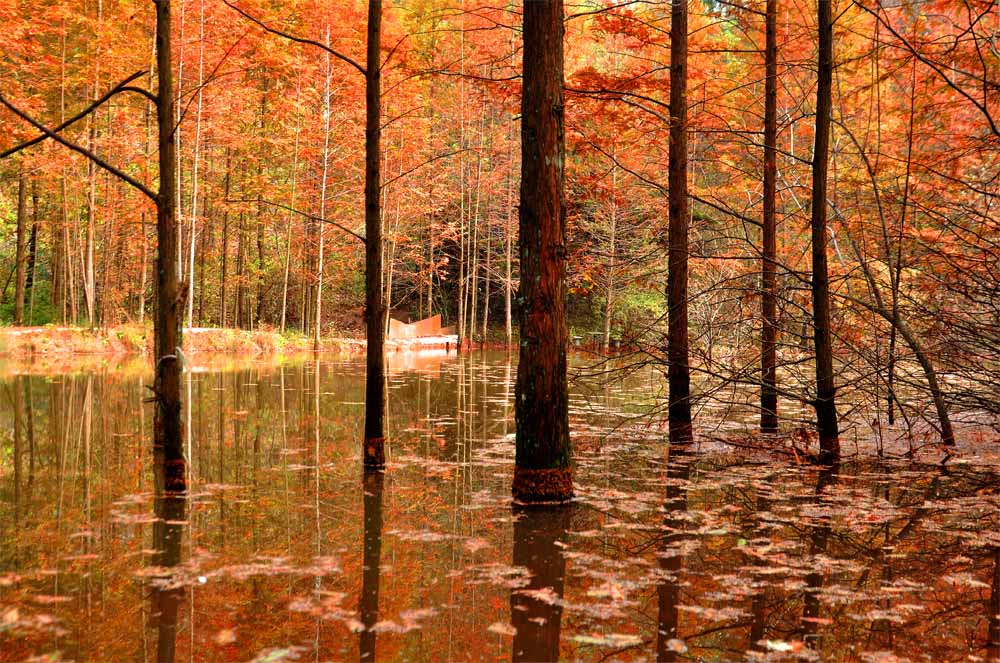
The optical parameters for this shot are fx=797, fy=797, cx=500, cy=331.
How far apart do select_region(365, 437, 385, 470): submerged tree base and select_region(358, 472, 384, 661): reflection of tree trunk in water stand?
29cm

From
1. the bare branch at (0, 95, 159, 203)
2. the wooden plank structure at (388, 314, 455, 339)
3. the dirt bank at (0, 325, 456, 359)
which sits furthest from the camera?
the wooden plank structure at (388, 314, 455, 339)

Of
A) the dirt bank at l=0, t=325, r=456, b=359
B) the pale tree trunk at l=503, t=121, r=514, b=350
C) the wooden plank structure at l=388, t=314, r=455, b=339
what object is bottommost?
the dirt bank at l=0, t=325, r=456, b=359

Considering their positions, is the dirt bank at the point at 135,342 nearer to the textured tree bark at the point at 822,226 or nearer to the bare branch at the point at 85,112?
the bare branch at the point at 85,112

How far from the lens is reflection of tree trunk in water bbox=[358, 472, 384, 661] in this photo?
3.36 m

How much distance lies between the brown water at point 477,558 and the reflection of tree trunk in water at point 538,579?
0.06ft

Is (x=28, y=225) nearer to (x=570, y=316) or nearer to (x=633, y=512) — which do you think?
(x=570, y=316)

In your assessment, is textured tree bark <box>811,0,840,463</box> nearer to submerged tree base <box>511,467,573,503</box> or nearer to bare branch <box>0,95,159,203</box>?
submerged tree base <box>511,467,573,503</box>

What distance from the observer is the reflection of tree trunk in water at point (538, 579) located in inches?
131

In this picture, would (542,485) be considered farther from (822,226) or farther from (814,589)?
(822,226)

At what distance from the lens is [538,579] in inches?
166

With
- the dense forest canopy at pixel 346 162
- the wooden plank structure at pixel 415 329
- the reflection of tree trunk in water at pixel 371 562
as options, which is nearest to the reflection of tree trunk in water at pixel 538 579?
the reflection of tree trunk in water at pixel 371 562

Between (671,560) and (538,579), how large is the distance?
86 cm

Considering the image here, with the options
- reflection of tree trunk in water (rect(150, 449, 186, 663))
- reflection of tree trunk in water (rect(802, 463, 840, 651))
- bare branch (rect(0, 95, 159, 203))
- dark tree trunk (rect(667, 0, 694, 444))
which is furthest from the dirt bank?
reflection of tree trunk in water (rect(802, 463, 840, 651))

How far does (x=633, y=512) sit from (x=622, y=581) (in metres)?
1.70
